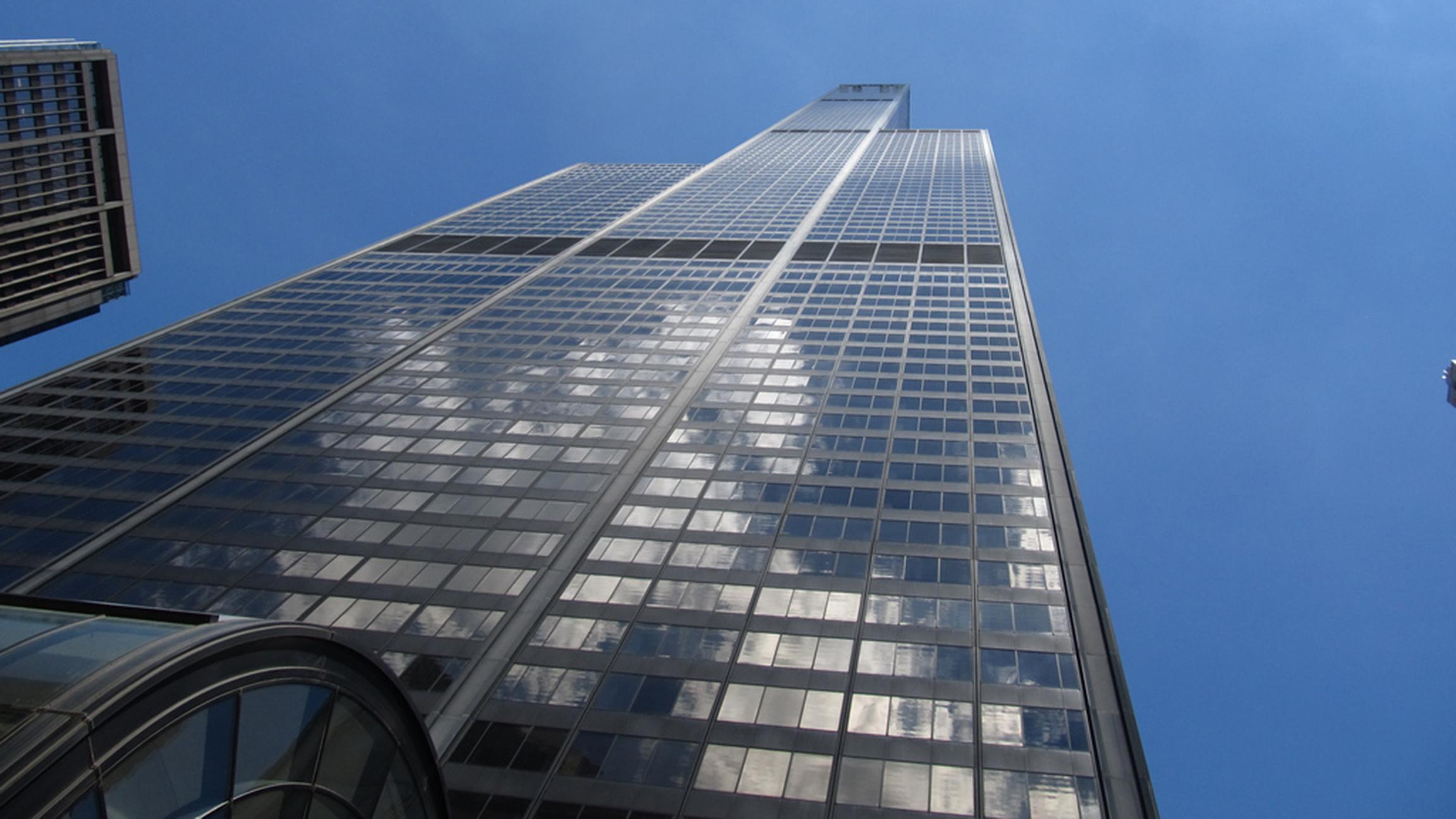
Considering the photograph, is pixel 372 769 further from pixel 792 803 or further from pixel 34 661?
pixel 792 803

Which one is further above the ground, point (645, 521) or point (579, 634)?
point (645, 521)

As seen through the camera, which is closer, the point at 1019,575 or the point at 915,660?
the point at 915,660

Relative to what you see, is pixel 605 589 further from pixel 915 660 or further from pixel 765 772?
pixel 915 660

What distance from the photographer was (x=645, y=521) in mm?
52375

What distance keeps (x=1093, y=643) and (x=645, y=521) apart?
22632 mm

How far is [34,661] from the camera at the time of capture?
12766 millimetres

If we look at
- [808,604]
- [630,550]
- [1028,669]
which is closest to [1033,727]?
[1028,669]

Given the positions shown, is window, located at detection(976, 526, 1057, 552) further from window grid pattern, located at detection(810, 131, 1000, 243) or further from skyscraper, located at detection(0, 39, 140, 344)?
skyscraper, located at detection(0, 39, 140, 344)

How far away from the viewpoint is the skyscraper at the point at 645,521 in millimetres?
35844

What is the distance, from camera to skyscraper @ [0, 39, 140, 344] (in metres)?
95.3

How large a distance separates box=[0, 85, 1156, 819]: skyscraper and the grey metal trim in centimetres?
14

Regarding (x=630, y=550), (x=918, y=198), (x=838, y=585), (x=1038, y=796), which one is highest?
Result: (x=918, y=198)

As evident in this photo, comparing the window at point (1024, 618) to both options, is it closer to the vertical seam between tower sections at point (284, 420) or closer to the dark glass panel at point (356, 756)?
the dark glass panel at point (356, 756)

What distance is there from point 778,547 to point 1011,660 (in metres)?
12.8
